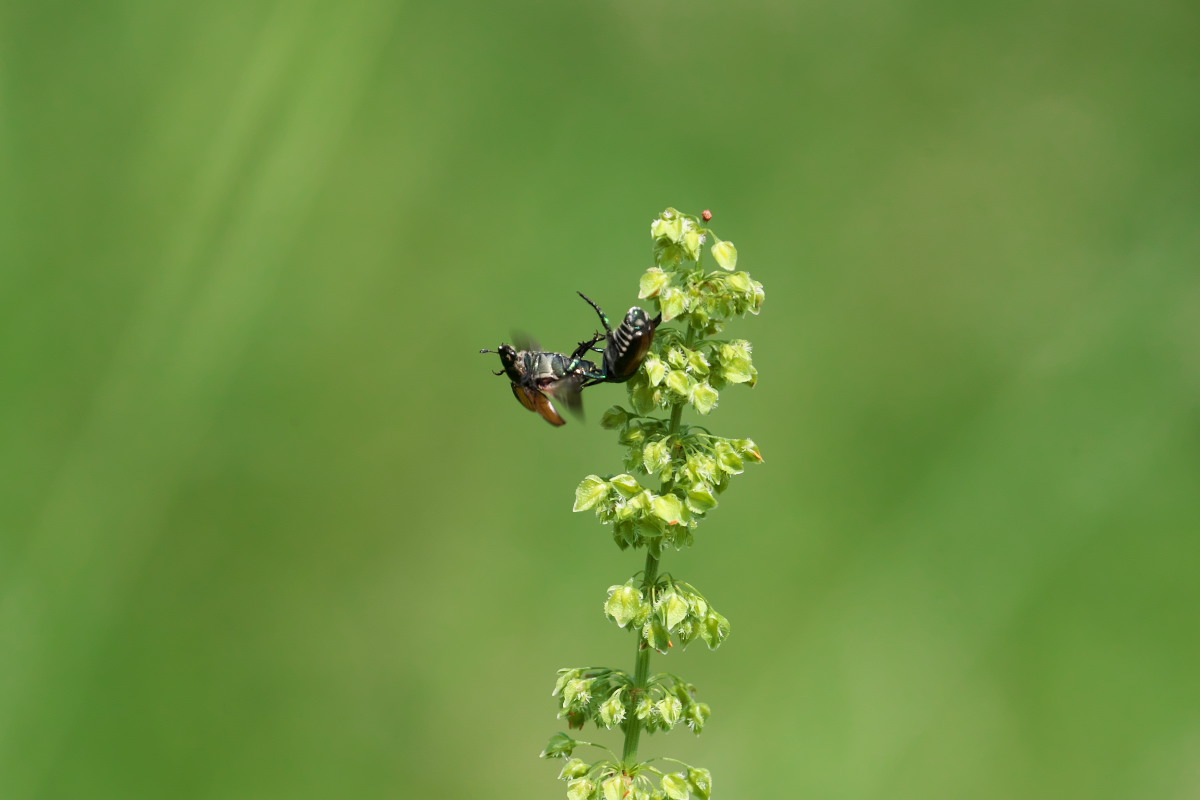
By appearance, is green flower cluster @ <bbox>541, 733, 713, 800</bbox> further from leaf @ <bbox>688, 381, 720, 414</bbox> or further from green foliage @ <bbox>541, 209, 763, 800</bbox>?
leaf @ <bbox>688, 381, 720, 414</bbox>

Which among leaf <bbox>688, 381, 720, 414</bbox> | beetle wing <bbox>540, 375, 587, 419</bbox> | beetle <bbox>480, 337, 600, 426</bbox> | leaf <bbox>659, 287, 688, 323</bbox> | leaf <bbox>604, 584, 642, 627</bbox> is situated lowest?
leaf <bbox>604, 584, 642, 627</bbox>

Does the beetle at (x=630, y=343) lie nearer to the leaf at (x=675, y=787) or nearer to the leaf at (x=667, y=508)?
the leaf at (x=667, y=508)

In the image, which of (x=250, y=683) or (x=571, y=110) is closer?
(x=250, y=683)

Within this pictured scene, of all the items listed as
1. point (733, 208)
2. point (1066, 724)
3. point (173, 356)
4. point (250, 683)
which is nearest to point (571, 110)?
point (733, 208)

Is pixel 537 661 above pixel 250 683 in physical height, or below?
above

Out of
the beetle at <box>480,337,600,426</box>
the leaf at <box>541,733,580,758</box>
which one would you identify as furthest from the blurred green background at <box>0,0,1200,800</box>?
the leaf at <box>541,733,580,758</box>

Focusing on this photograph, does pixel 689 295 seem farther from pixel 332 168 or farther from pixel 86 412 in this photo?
pixel 332 168
